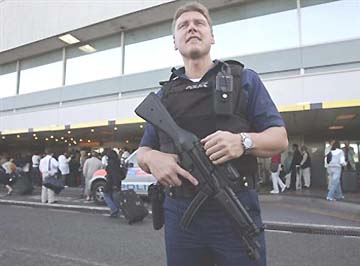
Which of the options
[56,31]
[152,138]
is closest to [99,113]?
[56,31]

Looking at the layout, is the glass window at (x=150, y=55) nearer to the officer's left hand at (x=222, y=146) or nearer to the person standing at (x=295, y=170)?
the person standing at (x=295, y=170)

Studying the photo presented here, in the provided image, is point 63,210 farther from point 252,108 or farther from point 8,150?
point 8,150

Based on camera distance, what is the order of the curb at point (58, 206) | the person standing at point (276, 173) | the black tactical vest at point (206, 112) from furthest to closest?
the person standing at point (276, 173)
the curb at point (58, 206)
the black tactical vest at point (206, 112)

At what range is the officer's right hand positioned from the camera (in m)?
1.59

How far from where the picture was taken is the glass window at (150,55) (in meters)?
15.4

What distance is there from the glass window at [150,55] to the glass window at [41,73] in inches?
173

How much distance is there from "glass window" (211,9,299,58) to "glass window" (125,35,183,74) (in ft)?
6.82

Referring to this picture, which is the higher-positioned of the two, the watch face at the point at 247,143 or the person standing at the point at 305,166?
the person standing at the point at 305,166

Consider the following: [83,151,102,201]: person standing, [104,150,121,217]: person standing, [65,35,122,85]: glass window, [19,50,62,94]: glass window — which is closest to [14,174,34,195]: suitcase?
[83,151,102,201]: person standing

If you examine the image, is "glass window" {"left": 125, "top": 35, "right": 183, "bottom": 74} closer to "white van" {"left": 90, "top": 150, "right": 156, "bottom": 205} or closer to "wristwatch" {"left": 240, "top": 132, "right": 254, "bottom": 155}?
"white van" {"left": 90, "top": 150, "right": 156, "bottom": 205}

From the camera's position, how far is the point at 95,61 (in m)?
17.6

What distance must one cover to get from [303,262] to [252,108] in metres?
3.82

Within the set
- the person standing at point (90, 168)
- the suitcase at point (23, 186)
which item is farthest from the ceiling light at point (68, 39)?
the person standing at point (90, 168)

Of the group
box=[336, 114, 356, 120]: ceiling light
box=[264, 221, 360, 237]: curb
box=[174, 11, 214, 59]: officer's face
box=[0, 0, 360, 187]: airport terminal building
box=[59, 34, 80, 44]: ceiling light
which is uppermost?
box=[59, 34, 80, 44]: ceiling light
